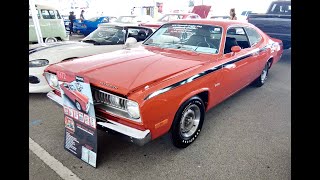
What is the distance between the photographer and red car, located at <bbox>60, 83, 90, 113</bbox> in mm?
2416

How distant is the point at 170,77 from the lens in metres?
2.64

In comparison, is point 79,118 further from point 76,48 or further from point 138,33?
point 138,33

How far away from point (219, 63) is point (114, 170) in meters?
1.93

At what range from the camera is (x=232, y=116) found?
399 centimetres

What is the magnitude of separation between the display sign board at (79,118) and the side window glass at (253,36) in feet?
10.9

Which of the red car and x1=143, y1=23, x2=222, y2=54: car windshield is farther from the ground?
x1=143, y1=23, x2=222, y2=54: car windshield

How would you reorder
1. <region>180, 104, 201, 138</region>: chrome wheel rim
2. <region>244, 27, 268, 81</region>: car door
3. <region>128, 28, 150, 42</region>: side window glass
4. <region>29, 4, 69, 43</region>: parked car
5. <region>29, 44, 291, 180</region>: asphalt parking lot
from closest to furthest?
<region>29, 44, 291, 180</region>: asphalt parking lot
<region>180, 104, 201, 138</region>: chrome wheel rim
<region>244, 27, 268, 81</region>: car door
<region>128, 28, 150, 42</region>: side window glass
<region>29, 4, 69, 43</region>: parked car

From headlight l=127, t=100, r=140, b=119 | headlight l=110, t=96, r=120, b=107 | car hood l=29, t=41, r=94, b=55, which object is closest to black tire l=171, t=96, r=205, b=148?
headlight l=127, t=100, r=140, b=119

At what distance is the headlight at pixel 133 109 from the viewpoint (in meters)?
2.31

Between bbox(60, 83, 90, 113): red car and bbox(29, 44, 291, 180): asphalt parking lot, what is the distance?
0.68 m

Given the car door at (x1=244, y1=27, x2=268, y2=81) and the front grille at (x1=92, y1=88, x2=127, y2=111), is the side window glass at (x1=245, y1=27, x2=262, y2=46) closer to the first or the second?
the car door at (x1=244, y1=27, x2=268, y2=81)

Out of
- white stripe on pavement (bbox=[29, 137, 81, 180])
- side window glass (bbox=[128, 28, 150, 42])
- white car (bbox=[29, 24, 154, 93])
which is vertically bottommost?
white stripe on pavement (bbox=[29, 137, 81, 180])

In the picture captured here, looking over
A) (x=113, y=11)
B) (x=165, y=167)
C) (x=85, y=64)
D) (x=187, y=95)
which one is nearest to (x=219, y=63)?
(x=187, y=95)
